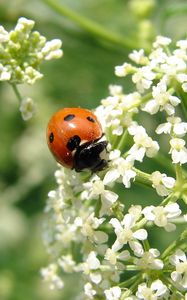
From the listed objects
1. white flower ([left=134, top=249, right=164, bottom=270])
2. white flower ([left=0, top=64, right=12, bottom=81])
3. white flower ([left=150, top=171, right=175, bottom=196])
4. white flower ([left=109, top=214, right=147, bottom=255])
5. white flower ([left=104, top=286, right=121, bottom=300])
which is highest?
A: white flower ([left=0, top=64, right=12, bottom=81])

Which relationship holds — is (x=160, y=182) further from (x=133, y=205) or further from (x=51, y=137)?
(x=51, y=137)

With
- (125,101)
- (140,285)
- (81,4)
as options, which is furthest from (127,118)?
(81,4)

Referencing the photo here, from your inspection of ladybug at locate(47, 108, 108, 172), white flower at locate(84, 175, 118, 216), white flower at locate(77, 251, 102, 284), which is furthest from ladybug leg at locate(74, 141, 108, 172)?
white flower at locate(77, 251, 102, 284)

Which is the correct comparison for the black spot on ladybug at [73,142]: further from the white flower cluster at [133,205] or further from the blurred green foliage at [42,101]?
the blurred green foliage at [42,101]

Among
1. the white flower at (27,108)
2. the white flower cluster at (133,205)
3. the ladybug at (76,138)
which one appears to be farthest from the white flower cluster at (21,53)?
the white flower cluster at (133,205)

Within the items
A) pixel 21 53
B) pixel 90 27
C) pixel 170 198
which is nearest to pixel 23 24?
pixel 21 53

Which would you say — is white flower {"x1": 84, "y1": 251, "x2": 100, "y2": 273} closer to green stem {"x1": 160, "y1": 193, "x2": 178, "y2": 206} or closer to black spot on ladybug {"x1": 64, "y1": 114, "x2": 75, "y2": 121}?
green stem {"x1": 160, "y1": 193, "x2": 178, "y2": 206}

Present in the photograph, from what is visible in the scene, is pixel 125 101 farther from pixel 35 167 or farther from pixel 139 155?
pixel 35 167
